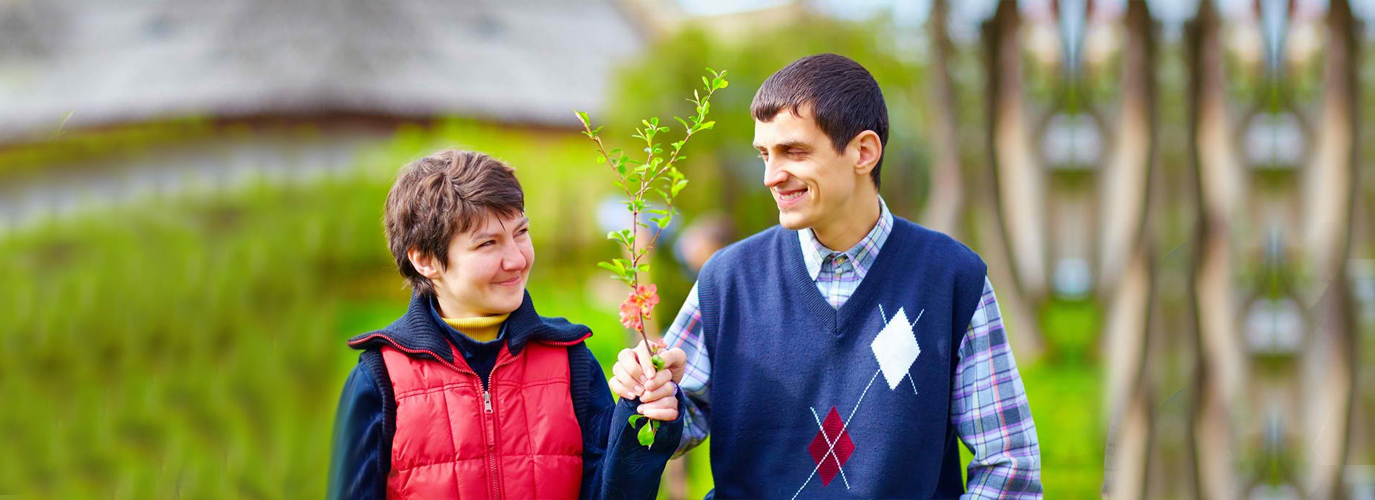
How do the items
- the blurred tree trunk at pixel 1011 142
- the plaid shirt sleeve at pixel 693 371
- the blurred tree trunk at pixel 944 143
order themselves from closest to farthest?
the plaid shirt sleeve at pixel 693 371, the blurred tree trunk at pixel 1011 142, the blurred tree trunk at pixel 944 143

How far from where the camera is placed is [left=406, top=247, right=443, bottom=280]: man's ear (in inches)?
64.3

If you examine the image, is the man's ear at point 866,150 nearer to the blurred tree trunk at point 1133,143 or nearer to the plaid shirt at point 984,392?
the plaid shirt at point 984,392

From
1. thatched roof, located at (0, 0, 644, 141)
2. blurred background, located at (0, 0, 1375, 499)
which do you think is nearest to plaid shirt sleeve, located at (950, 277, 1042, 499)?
blurred background, located at (0, 0, 1375, 499)

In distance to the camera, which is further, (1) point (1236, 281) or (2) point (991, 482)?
(1) point (1236, 281)

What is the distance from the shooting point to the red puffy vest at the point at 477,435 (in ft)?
5.14

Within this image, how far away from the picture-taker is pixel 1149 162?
3.95 meters

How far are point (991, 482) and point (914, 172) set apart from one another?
A: 8833mm

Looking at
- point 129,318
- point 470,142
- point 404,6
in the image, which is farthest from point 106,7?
point 129,318

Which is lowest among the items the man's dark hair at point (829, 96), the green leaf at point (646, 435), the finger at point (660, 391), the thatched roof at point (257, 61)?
the green leaf at point (646, 435)

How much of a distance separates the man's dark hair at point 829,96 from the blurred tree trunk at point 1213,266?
2.88m

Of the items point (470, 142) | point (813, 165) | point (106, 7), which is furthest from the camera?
point (106, 7)

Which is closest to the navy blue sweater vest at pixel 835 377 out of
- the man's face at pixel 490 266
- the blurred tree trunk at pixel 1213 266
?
the man's face at pixel 490 266

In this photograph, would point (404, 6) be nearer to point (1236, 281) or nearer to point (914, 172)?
point (914, 172)

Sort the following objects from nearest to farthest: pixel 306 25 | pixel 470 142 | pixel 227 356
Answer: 1. pixel 227 356
2. pixel 306 25
3. pixel 470 142
